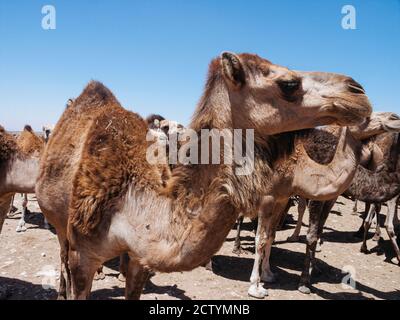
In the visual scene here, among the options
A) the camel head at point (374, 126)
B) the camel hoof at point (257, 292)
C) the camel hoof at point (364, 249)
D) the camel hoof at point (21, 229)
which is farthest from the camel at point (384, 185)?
the camel hoof at point (21, 229)

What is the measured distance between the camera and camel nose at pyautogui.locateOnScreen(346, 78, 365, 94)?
2.23 m

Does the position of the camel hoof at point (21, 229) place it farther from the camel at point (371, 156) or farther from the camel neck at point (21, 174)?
the camel at point (371, 156)

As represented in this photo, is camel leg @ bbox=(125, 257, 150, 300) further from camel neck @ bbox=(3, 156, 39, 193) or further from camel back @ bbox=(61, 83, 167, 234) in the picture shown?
camel neck @ bbox=(3, 156, 39, 193)

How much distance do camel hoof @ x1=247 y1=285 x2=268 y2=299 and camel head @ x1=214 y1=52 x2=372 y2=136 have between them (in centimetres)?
376

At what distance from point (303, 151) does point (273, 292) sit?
2.40 meters

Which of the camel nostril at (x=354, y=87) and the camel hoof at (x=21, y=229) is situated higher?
the camel nostril at (x=354, y=87)

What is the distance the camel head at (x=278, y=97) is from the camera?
223 centimetres

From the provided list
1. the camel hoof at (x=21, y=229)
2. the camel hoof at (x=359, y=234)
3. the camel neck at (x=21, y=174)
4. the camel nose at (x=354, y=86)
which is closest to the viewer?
the camel nose at (x=354, y=86)

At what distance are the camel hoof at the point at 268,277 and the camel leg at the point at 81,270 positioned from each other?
13.3ft

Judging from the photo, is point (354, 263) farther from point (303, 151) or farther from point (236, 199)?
point (236, 199)

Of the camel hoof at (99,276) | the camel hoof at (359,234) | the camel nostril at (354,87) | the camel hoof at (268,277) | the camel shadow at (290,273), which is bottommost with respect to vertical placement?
the camel hoof at (359,234)

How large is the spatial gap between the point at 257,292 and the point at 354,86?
3.99 metres
